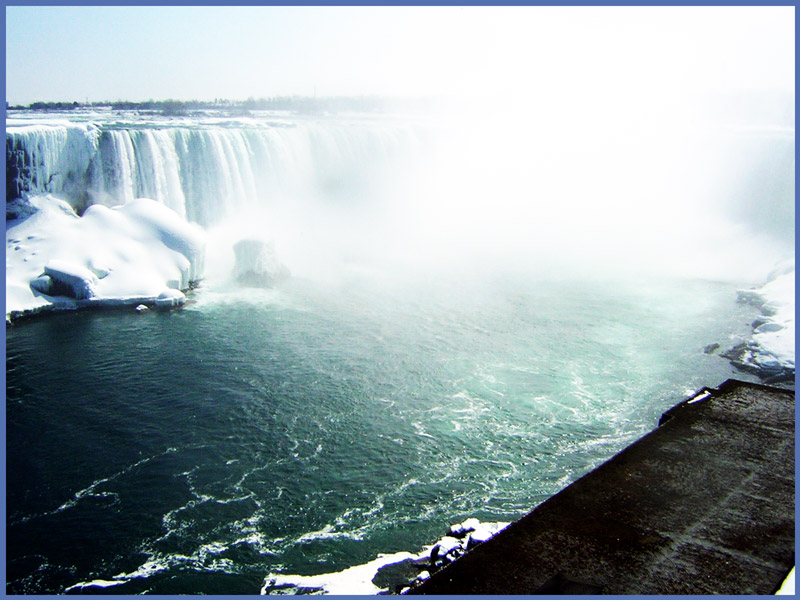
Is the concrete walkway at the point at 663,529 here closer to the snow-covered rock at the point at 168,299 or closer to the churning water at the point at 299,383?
the churning water at the point at 299,383

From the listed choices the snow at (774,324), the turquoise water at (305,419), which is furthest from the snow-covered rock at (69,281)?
the snow at (774,324)

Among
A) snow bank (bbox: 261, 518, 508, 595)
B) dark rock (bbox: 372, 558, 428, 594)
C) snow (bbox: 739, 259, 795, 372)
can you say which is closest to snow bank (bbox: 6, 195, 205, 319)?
snow bank (bbox: 261, 518, 508, 595)

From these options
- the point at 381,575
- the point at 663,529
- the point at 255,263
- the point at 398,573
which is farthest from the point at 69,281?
the point at 663,529

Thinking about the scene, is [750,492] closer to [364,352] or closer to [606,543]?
[606,543]

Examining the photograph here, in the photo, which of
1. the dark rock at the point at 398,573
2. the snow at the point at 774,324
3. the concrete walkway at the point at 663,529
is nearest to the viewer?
the concrete walkway at the point at 663,529

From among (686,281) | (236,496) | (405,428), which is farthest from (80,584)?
(686,281)

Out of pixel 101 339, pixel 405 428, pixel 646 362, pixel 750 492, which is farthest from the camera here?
pixel 101 339
